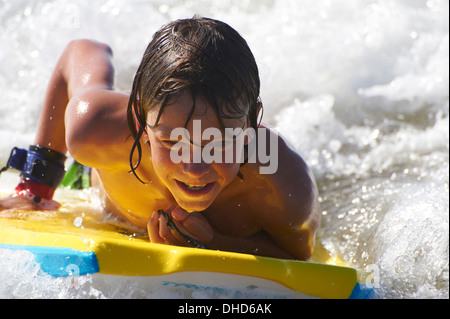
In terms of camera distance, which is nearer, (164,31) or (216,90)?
(216,90)

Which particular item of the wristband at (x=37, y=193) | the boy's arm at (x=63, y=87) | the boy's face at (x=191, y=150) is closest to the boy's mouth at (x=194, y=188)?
the boy's face at (x=191, y=150)

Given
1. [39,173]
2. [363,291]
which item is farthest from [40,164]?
[363,291]

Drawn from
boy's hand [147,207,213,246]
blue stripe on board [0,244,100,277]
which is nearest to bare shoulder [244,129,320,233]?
boy's hand [147,207,213,246]

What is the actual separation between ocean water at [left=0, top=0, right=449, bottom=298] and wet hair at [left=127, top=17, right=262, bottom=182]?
784mm

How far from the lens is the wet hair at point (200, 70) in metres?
1.38

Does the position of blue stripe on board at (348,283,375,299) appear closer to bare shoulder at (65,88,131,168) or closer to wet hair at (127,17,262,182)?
wet hair at (127,17,262,182)

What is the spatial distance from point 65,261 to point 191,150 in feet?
1.34

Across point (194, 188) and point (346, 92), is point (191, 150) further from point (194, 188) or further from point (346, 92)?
point (346, 92)

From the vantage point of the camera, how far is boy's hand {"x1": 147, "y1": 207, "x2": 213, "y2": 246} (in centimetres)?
172

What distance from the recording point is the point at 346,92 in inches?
152
